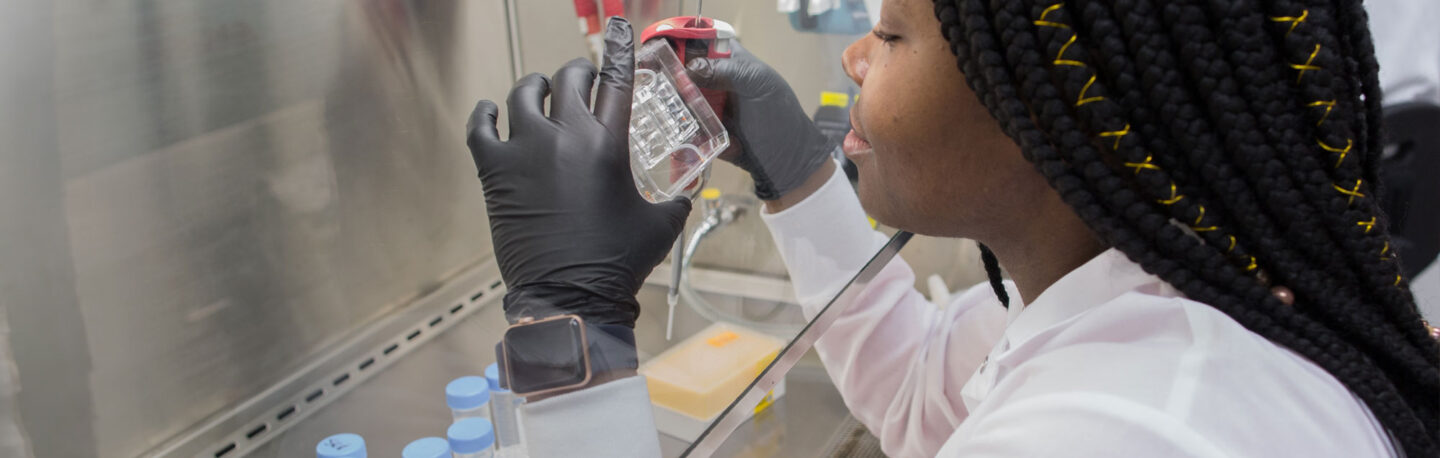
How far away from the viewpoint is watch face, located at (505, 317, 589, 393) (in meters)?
0.74

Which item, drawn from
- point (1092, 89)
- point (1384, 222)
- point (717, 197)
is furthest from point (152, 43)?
point (1384, 222)

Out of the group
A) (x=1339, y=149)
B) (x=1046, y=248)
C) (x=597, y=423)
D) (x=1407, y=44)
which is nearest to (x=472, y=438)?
(x=597, y=423)

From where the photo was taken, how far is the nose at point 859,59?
34.8 inches

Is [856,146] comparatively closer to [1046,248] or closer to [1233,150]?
[1046,248]

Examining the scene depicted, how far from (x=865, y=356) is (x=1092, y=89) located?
2.17 feet

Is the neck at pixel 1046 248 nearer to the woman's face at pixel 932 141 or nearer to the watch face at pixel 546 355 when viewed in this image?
the woman's face at pixel 932 141

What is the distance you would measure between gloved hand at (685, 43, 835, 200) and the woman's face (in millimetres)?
154

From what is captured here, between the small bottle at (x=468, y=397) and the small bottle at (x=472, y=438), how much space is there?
4 centimetres

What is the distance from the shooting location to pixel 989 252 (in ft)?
3.35

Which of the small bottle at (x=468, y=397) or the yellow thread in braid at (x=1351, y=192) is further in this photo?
the small bottle at (x=468, y=397)

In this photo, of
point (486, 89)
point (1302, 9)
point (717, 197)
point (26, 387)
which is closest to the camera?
point (1302, 9)

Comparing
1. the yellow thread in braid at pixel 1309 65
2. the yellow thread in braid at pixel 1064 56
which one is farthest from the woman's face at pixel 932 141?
the yellow thread in braid at pixel 1309 65

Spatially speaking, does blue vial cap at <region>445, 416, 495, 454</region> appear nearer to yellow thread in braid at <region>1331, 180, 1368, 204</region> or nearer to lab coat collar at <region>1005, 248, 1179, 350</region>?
lab coat collar at <region>1005, 248, 1179, 350</region>

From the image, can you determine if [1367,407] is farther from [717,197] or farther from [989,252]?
[717,197]
